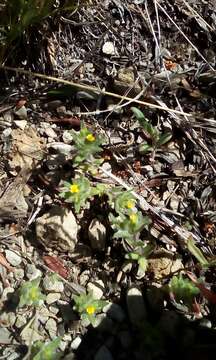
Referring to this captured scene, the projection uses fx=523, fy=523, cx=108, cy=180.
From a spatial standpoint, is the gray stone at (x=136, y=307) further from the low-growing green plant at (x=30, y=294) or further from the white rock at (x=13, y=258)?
the white rock at (x=13, y=258)

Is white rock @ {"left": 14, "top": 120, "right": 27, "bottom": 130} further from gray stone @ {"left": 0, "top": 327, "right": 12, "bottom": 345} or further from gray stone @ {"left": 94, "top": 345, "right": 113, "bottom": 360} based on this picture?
gray stone @ {"left": 94, "top": 345, "right": 113, "bottom": 360}

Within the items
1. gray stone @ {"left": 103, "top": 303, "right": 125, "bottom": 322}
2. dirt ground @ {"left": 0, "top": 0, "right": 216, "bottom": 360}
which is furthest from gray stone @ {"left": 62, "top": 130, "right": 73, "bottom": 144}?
gray stone @ {"left": 103, "top": 303, "right": 125, "bottom": 322}

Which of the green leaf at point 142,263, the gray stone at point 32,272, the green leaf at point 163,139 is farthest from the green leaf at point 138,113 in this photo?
the gray stone at point 32,272

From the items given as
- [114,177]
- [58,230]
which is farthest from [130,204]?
[58,230]

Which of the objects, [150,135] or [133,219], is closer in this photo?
[133,219]

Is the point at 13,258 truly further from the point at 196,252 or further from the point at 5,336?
the point at 196,252

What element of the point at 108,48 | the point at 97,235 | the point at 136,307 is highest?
the point at 108,48
